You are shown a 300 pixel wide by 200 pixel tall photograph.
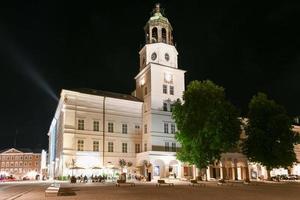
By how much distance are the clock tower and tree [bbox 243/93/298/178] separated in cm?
1282

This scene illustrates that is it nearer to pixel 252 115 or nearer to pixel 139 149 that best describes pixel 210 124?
pixel 252 115

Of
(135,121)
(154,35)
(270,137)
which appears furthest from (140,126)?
(270,137)

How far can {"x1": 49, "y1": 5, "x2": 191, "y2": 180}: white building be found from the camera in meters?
50.2

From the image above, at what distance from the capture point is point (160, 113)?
2138 inches

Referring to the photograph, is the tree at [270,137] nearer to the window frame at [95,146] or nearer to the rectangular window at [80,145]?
the window frame at [95,146]

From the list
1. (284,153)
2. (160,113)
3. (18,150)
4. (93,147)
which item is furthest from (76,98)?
(18,150)

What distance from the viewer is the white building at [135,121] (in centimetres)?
5025

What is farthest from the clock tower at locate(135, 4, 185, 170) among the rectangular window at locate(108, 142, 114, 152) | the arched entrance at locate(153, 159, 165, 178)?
the rectangular window at locate(108, 142, 114, 152)

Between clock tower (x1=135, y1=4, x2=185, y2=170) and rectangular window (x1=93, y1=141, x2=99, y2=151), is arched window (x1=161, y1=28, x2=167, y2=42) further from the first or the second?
rectangular window (x1=93, y1=141, x2=99, y2=151)

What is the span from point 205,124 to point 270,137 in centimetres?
1119

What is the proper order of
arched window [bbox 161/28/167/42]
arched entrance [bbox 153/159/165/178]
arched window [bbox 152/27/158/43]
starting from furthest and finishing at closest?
1. arched window [bbox 161/28/167/42]
2. arched window [bbox 152/27/158/43]
3. arched entrance [bbox 153/159/165/178]

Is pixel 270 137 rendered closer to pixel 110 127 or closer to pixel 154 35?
pixel 110 127

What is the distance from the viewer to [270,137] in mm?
47062

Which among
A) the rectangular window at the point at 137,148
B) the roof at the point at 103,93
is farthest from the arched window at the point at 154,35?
the rectangular window at the point at 137,148
